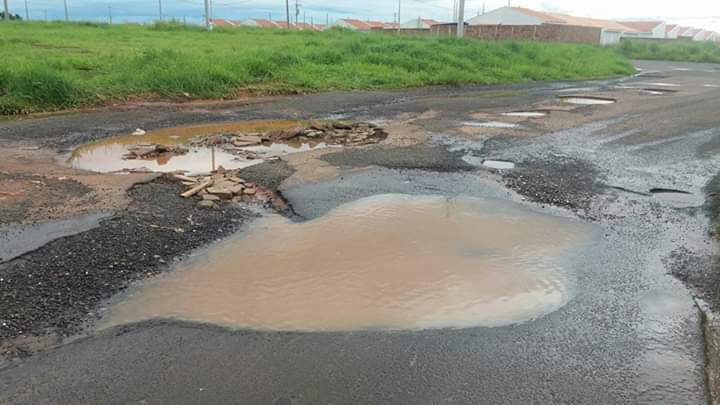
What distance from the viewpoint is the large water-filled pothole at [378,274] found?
3820mm

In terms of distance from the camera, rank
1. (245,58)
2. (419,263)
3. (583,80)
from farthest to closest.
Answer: (583,80) < (245,58) < (419,263)

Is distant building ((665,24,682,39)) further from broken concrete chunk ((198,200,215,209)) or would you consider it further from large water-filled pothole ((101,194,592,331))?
broken concrete chunk ((198,200,215,209))

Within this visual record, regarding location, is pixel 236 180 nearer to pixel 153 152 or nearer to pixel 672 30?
pixel 153 152

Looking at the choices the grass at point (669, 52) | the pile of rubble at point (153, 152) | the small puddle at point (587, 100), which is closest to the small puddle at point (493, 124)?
the small puddle at point (587, 100)

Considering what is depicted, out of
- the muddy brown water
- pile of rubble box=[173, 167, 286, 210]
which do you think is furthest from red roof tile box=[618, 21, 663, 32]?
pile of rubble box=[173, 167, 286, 210]

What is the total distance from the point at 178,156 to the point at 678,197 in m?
6.99

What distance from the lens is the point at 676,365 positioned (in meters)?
3.30

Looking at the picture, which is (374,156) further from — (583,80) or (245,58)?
(583,80)

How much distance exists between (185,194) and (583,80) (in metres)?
22.2

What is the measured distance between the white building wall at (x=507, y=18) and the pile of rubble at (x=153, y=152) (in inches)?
2145

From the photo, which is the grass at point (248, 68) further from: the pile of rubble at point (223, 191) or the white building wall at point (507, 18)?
the white building wall at point (507, 18)

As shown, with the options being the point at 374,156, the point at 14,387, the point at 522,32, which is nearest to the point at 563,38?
the point at 522,32

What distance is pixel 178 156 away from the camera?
8242 mm

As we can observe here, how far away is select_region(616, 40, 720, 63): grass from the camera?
47.6m
